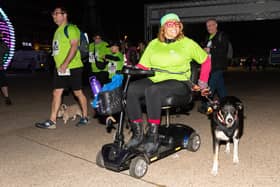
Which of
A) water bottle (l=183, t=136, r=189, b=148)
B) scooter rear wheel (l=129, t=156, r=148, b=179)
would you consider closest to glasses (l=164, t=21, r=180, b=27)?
water bottle (l=183, t=136, r=189, b=148)

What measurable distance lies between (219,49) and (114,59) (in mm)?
2282

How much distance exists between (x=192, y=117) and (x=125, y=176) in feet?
12.1

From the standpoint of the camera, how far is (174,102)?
4.27 m

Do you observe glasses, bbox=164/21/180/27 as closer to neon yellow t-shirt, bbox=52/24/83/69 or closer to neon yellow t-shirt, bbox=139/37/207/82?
neon yellow t-shirt, bbox=139/37/207/82

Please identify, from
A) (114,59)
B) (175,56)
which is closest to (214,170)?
(175,56)

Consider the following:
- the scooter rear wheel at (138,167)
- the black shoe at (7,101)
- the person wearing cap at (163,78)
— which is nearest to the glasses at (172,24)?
the person wearing cap at (163,78)

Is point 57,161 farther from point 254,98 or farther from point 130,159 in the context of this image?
point 254,98

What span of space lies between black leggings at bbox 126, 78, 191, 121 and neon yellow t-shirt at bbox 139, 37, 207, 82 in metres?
Answer: 0.15

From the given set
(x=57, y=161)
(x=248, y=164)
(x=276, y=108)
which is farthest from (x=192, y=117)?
(x=57, y=161)

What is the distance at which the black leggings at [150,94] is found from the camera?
13.5 ft

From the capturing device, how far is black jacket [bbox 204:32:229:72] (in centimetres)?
693

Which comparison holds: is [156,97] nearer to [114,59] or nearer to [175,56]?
[175,56]

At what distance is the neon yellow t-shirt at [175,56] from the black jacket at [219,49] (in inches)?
103

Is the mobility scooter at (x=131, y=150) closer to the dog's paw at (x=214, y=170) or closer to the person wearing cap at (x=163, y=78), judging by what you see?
the person wearing cap at (x=163, y=78)
